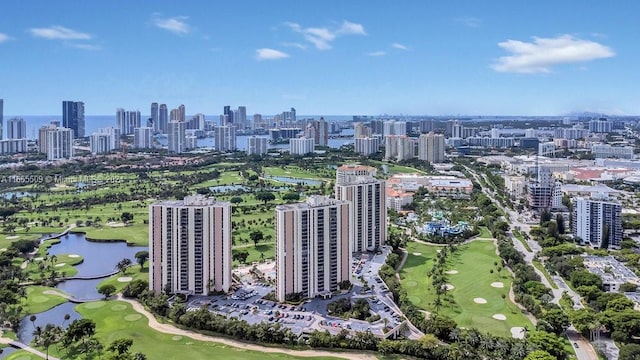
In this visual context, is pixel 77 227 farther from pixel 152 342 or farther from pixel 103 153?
pixel 103 153

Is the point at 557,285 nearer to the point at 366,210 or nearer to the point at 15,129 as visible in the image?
the point at 366,210

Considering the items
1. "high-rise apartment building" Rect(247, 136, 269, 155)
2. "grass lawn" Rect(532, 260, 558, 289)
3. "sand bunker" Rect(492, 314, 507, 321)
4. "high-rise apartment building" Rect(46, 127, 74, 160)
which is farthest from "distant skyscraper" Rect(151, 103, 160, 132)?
"sand bunker" Rect(492, 314, 507, 321)

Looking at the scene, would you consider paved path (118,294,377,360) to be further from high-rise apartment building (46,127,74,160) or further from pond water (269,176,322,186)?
high-rise apartment building (46,127,74,160)

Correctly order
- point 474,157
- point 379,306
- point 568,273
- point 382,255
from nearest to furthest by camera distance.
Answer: point 379,306 → point 568,273 → point 382,255 → point 474,157

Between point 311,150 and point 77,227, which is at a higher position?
point 311,150

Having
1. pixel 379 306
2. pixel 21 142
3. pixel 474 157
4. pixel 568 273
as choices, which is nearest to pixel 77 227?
pixel 379 306

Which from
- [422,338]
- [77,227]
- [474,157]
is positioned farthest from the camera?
[474,157]
